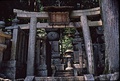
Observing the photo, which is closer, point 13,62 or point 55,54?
point 13,62

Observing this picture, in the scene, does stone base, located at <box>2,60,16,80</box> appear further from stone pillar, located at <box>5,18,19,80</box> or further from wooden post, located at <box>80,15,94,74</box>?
wooden post, located at <box>80,15,94,74</box>

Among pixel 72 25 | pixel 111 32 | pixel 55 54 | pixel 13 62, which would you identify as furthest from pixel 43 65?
pixel 111 32

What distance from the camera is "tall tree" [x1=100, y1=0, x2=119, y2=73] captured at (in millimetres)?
6320

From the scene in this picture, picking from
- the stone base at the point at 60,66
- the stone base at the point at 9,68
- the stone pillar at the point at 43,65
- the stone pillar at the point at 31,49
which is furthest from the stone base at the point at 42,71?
the stone base at the point at 60,66

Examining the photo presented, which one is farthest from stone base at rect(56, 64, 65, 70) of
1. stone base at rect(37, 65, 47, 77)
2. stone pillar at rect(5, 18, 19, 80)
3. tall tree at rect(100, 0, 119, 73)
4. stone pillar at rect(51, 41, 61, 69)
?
tall tree at rect(100, 0, 119, 73)

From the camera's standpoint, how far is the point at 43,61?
10812mm

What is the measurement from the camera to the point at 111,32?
658 cm

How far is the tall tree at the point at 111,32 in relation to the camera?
20.7ft

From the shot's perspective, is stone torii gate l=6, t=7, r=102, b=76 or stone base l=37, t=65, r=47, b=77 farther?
stone base l=37, t=65, r=47, b=77

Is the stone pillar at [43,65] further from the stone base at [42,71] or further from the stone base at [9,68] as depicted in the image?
the stone base at [9,68]

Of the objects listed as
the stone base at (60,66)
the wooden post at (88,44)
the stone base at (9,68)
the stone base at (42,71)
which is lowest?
the stone base at (60,66)

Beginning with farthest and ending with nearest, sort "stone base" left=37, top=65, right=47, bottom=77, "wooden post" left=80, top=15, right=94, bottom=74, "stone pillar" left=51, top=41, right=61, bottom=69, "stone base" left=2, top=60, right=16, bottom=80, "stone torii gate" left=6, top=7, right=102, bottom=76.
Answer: "stone pillar" left=51, top=41, right=61, bottom=69
"stone base" left=37, top=65, right=47, bottom=77
"stone torii gate" left=6, top=7, right=102, bottom=76
"wooden post" left=80, top=15, right=94, bottom=74
"stone base" left=2, top=60, right=16, bottom=80

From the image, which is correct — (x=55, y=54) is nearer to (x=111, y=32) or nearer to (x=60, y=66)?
(x=60, y=66)

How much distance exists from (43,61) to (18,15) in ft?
10.3
